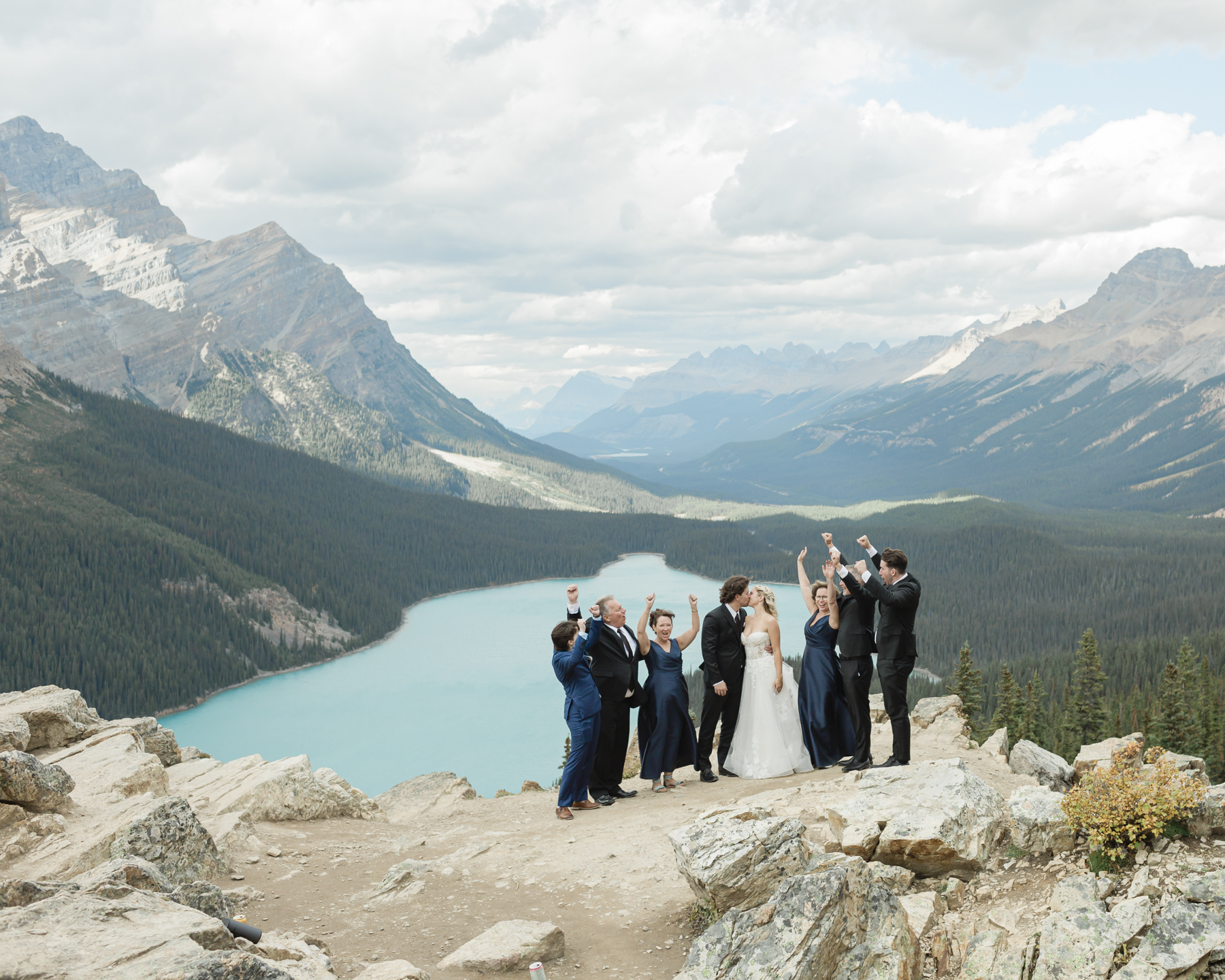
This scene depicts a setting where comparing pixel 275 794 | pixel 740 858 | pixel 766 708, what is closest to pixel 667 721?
pixel 766 708

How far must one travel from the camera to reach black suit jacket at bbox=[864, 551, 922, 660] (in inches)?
508

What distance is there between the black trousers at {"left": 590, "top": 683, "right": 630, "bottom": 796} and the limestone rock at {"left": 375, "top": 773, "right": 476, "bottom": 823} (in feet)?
16.2

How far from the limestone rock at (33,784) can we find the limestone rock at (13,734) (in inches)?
73.7

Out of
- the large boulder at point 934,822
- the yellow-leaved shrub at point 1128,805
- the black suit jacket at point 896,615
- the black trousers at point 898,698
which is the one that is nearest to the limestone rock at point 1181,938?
the yellow-leaved shrub at point 1128,805

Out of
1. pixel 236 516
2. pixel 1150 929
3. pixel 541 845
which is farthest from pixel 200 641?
pixel 1150 929

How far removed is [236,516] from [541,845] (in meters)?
135

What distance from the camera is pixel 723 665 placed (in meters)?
15.6

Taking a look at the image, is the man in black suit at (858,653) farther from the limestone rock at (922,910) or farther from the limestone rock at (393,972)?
the limestone rock at (393,972)

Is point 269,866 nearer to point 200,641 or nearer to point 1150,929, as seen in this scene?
point 1150,929

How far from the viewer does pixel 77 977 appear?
6496mm

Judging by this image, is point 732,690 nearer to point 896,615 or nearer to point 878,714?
point 896,615

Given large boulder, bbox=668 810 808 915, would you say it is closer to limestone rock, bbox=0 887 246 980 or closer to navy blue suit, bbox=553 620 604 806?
navy blue suit, bbox=553 620 604 806

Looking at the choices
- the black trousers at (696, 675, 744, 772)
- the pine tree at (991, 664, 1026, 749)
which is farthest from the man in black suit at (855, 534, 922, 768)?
the pine tree at (991, 664, 1026, 749)

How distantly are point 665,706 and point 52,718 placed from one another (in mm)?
13321
